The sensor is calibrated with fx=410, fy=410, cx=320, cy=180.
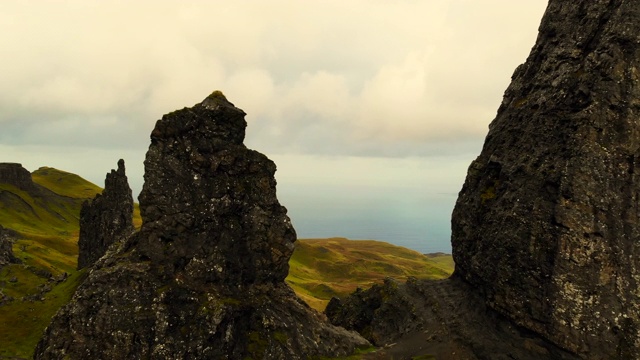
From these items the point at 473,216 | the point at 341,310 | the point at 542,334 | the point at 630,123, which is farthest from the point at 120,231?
the point at 630,123

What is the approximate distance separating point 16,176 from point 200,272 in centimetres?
19200

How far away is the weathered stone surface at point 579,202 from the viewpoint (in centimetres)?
4003

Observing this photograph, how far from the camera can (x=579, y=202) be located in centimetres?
4166

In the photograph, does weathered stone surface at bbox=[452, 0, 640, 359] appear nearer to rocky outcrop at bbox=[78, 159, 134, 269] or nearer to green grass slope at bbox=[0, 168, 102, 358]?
green grass slope at bbox=[0, 168, 102, 358]

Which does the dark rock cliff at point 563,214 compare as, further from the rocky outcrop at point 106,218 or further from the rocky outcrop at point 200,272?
the rocky outcrop at point 106,218

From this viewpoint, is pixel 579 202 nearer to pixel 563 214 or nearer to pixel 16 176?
pixel 563 214

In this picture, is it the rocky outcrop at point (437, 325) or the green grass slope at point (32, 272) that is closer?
the rocky outcrop at point (437, 325)

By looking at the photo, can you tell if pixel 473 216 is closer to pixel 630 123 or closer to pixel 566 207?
pixel 566 207

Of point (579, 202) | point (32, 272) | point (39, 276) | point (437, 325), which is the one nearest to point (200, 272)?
point (437, 325)

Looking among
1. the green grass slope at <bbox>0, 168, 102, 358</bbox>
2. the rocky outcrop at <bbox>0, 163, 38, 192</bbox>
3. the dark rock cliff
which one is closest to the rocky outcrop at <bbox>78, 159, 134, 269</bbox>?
the green grass slope at <bbox>0, 168, 102, 358</bbox>

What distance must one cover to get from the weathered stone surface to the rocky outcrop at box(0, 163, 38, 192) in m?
211

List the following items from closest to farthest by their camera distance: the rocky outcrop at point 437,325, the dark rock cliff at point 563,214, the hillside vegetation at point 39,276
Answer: the dark rock cliff at point 563,214 → the rocky outcrop at point 437,325 → the hillside vegetation at point 39,276

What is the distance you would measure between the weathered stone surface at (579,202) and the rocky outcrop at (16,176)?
8294 inches

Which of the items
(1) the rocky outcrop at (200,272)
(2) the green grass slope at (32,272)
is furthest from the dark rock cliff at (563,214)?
(2) the green grass slope at (32,272)
